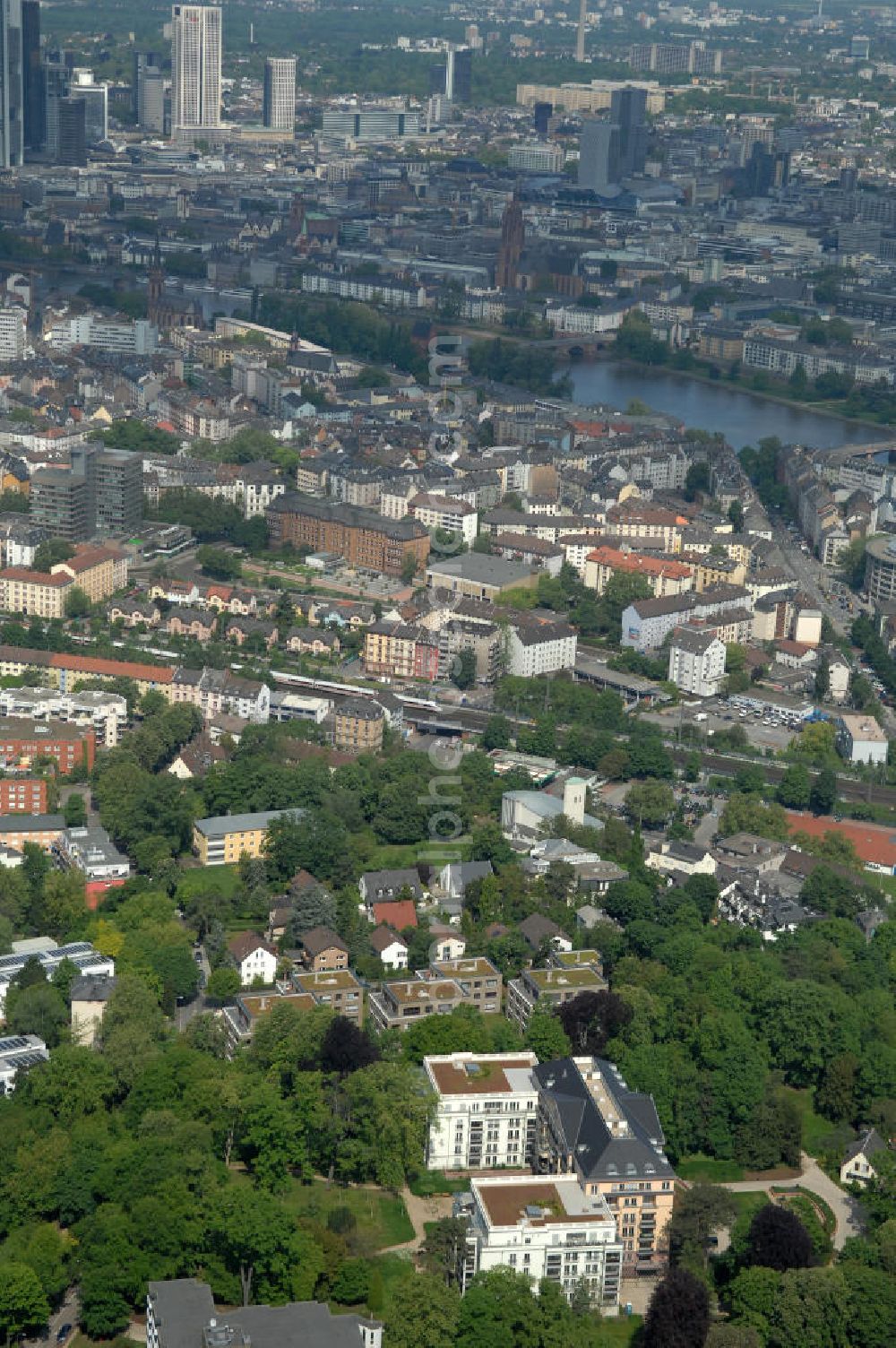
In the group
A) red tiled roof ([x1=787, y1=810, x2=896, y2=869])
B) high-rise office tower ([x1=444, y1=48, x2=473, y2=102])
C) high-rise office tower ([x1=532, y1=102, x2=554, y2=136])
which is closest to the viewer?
red tiled roof ([x1=787, y1=810, x2=896, y2=869])

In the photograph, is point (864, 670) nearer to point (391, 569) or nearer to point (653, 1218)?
point (391, 569)

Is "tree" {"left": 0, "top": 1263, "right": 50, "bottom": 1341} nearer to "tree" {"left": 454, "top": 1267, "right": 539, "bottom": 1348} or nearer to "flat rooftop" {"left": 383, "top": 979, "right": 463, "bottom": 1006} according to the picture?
"tree" {"left": 454, "top": 1267, "right": 539, "bottom": 1348}

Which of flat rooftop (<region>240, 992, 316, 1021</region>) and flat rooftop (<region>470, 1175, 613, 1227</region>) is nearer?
flat rooftop (<region>470, 1175, 613, 1227</region>)

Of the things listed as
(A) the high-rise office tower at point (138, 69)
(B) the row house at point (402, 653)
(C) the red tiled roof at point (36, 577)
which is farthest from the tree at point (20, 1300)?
(A) the high-rise office tower at point (138, 69)

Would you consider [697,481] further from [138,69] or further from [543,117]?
[138,69]

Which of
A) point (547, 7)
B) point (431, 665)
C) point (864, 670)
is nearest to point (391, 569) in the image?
point (431, 665)

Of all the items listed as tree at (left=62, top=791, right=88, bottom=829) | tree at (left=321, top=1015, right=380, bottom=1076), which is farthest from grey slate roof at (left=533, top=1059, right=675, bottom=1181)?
tree at (left=62, top=791, right=88, bottom=829)

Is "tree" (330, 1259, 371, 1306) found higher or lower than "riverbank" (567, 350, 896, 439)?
higher
